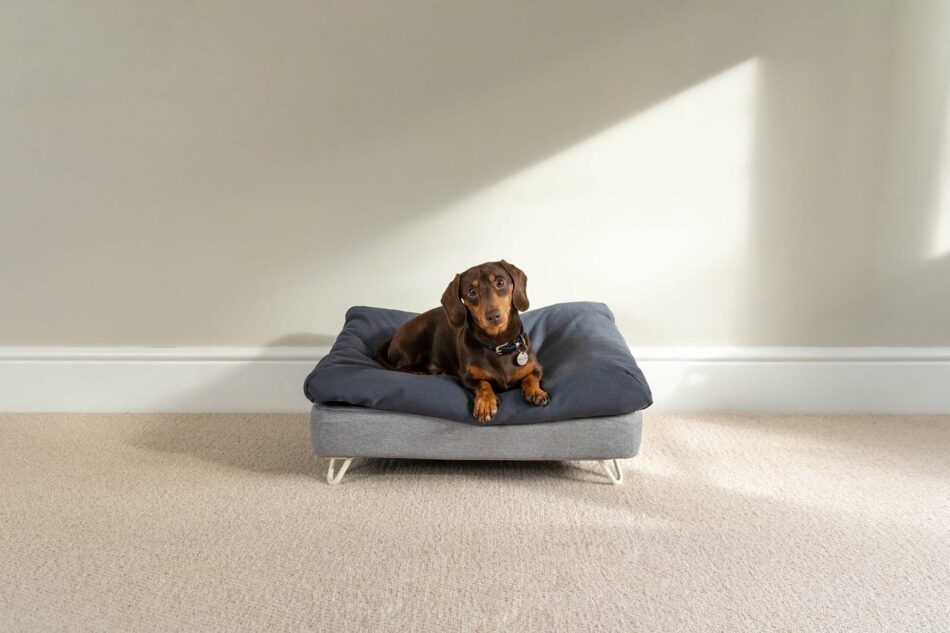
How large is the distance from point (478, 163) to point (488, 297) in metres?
1.01

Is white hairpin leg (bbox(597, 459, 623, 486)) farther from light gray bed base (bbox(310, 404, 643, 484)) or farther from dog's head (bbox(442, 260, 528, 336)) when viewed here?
dog's head (bbox(442, 260, 528, 336))

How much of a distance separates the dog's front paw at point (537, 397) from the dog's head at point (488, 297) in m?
0.23

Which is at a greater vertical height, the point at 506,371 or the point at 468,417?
the point at 506,371

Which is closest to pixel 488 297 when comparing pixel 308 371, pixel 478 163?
pixel 478 163

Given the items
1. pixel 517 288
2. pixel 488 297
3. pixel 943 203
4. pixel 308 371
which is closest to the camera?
pixel 488 297

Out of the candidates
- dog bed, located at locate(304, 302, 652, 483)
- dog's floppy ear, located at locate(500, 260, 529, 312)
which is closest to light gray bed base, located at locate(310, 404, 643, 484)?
dog bed, located at locate(304, 302, 652, 483)

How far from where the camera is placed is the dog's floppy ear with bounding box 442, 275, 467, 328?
9.50ft

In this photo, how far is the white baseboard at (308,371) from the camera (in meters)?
3.69

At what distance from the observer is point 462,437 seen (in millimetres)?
2904

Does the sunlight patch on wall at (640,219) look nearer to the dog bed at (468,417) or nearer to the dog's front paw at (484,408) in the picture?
the dog bed at (468,417)

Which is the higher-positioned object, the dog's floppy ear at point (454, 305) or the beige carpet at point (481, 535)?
the dog's floppy ear at point (454, 305)

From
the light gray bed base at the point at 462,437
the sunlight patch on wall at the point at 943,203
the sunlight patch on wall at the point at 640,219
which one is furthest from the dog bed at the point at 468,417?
the sunlight patch on wall at the point at 943,203

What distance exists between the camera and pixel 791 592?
7.25ft

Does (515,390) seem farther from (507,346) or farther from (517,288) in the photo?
(517,288)
